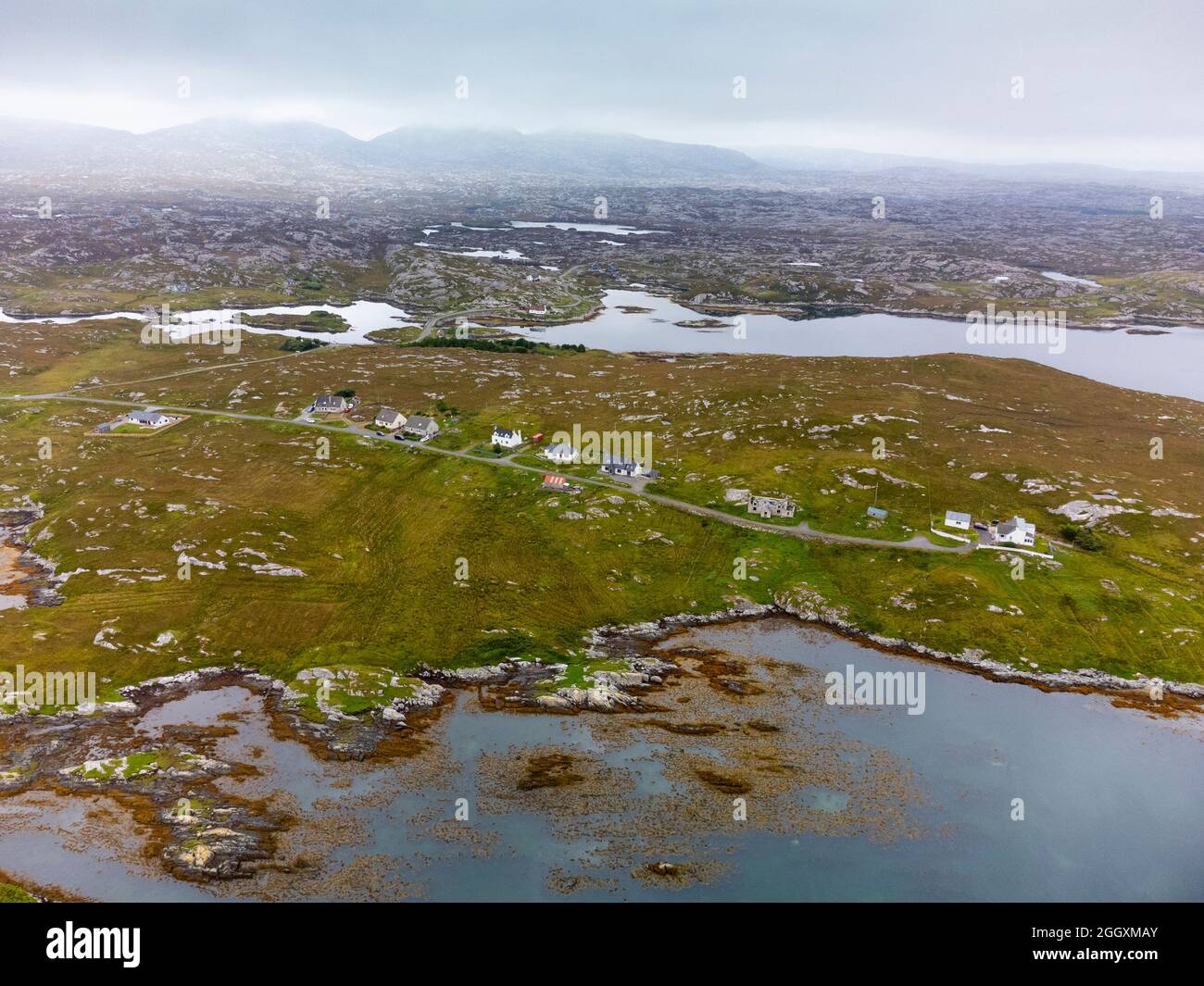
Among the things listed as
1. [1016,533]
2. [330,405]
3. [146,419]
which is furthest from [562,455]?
[146,419]

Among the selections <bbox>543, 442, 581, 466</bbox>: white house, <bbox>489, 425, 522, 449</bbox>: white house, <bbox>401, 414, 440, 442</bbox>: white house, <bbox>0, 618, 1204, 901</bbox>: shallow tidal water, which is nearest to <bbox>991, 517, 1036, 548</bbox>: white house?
<bbox>0, 618, 1204, 901</bbox>: shallow tidal water

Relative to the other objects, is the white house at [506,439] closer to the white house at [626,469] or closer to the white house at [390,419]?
the white house at [626,469]

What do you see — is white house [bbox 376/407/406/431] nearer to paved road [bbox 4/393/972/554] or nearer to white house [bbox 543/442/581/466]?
paved road [bbox 4/393/972/554]

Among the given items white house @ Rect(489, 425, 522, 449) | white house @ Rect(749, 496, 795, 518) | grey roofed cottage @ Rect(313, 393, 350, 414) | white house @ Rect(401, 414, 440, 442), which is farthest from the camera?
grey roofed cottage @ Rect(313, 393, 350, 414)

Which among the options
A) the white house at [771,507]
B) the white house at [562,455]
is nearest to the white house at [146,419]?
the white house at [562,455]

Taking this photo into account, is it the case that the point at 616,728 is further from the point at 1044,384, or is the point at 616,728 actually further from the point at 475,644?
the point at 1044,384

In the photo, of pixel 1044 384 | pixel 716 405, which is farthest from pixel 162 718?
pixel 1044 384
